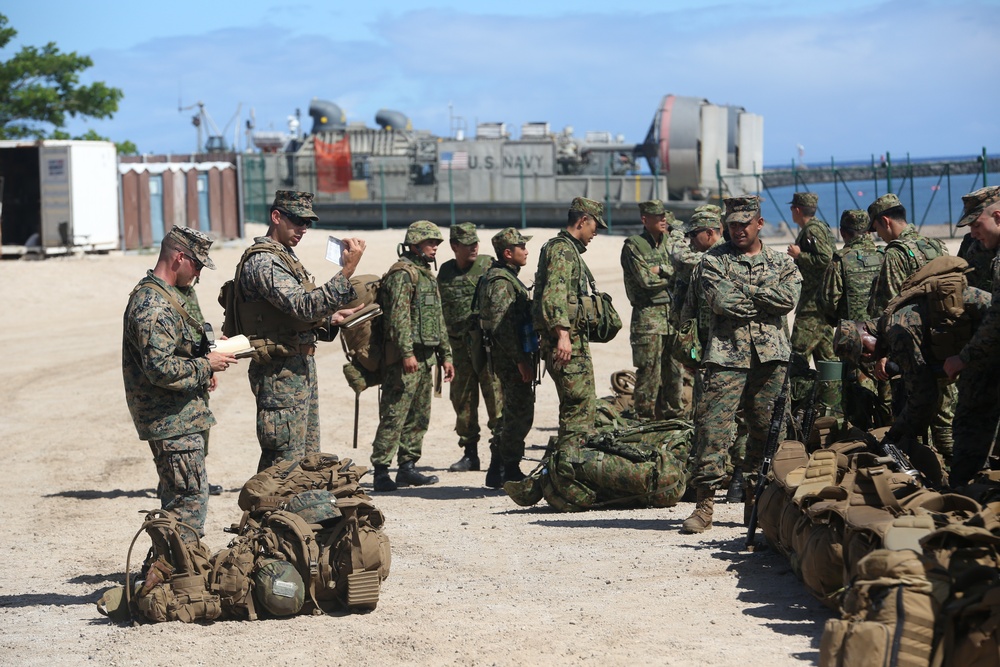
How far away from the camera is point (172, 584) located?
6480mm

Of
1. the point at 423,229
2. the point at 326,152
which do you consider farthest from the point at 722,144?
the point at 423,229

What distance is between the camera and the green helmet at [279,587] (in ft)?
20.7

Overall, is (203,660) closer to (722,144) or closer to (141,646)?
(141,646)

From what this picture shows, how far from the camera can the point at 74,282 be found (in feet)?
84.9

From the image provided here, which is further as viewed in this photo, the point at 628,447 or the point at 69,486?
the point at 69,486

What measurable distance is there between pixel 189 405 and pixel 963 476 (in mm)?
4378

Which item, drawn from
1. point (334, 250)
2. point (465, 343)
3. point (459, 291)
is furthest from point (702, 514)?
point (459, 291)

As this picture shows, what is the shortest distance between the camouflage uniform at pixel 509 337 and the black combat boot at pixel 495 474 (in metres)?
0.18

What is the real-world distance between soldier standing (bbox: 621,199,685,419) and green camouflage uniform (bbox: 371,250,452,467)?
6.06 ft

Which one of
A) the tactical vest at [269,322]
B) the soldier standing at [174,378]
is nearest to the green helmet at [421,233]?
the tactical vest at [269,322]

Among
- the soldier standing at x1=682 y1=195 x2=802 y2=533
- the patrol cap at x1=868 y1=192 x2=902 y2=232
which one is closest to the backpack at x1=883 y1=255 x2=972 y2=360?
the soldier standing at x1=682 y1=195 x2=802 y2=533

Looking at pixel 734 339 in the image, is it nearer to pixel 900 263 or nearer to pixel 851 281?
pixel 900 263

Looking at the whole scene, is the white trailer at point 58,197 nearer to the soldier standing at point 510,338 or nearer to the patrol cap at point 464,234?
the patrol cap at point 464,234

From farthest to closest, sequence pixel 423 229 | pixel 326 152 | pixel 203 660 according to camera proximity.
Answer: pixel 326 152, pixel 423 229, pixel 203 660
